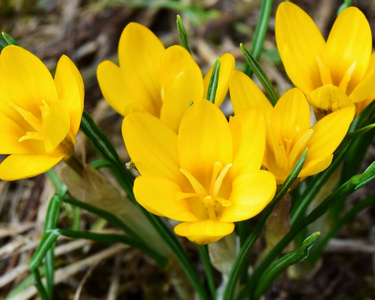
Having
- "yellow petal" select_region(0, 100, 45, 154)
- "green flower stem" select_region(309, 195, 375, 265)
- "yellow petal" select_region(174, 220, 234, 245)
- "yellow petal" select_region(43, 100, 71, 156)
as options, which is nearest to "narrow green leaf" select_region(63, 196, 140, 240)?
"yellow petal" select_region(0, 100, 45, 154)

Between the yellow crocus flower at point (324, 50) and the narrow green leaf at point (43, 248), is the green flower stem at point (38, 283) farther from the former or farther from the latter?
the yellow crocus flower at point (324, 50)

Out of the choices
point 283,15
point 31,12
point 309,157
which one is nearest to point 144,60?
point 283,15

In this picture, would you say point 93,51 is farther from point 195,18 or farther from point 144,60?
point 144,60

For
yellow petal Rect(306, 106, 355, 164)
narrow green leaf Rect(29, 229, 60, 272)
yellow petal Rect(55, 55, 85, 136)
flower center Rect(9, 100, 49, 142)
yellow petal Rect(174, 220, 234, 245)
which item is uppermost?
yellow petal Rect(55, 55, 85, 136)

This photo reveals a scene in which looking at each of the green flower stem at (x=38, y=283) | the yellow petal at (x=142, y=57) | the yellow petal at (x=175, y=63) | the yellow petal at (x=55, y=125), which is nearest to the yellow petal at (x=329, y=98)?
the yellow petal at (x=175, y=63)

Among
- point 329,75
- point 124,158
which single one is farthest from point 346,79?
point 124,158

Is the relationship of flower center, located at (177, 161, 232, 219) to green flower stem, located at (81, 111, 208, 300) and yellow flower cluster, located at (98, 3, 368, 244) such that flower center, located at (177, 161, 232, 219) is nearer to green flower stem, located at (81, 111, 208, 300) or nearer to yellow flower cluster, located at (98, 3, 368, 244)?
yellow flower cluster, located at (98, 3, 368, 244)

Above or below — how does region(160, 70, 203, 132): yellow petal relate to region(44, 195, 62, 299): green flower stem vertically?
above
